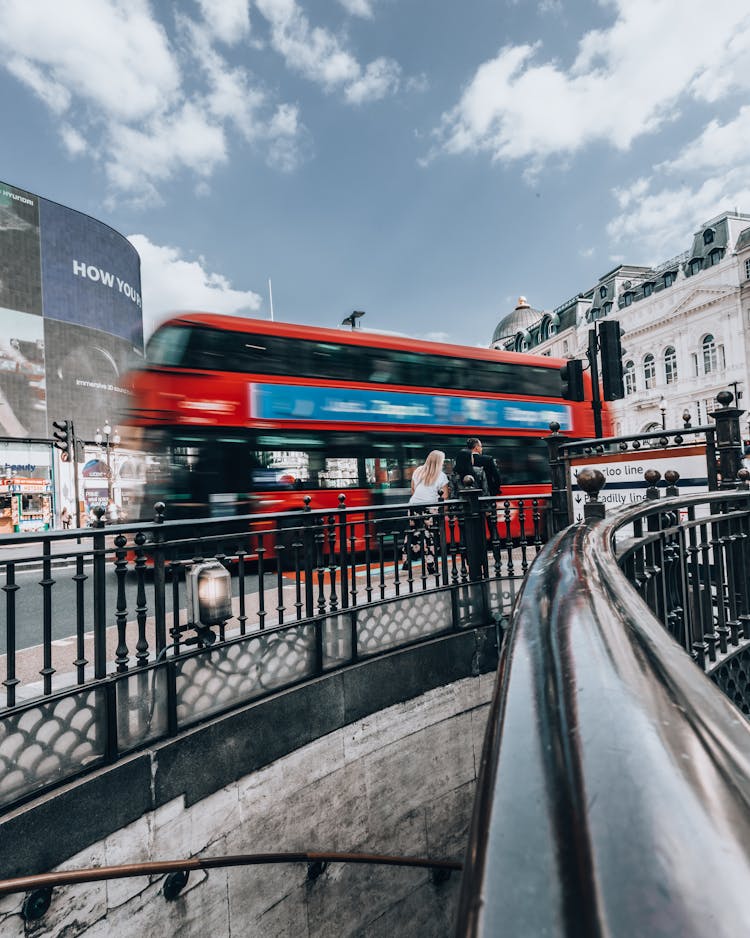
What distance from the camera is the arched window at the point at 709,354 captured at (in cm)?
3725

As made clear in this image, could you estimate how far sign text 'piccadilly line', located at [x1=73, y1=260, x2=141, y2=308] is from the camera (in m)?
42.2

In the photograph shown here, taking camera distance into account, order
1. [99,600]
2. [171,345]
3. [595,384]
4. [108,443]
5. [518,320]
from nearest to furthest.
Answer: [99,600] < [595,384] < [171,345] < [108,443] < [518,320]

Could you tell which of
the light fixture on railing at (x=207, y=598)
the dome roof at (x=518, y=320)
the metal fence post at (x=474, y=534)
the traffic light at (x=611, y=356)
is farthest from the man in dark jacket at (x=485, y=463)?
the dome roof at (x=518, y=320)

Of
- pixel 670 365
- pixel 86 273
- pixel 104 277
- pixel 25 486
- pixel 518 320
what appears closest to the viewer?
pixel 25 486

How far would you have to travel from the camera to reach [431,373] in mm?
10812

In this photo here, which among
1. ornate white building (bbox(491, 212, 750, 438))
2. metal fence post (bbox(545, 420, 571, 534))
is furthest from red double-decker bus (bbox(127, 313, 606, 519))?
ornate white building (bbox(491, 212, 750, 438))

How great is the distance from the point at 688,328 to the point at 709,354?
8.23ft

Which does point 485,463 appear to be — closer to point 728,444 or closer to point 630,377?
point 728,444

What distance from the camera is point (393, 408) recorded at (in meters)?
10.3

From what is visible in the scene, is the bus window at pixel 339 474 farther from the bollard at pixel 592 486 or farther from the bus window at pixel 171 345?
the bollard at pixel 592 486

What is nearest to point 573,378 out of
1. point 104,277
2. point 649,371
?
point 649,371

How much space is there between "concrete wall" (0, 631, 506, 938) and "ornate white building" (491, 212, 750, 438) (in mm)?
32306

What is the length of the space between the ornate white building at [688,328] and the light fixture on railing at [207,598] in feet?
111

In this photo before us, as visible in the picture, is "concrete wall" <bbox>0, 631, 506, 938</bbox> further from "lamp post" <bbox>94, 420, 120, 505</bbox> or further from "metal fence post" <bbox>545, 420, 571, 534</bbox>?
"lamp post" <bbox>94, 420, 120, 505</bbox>
